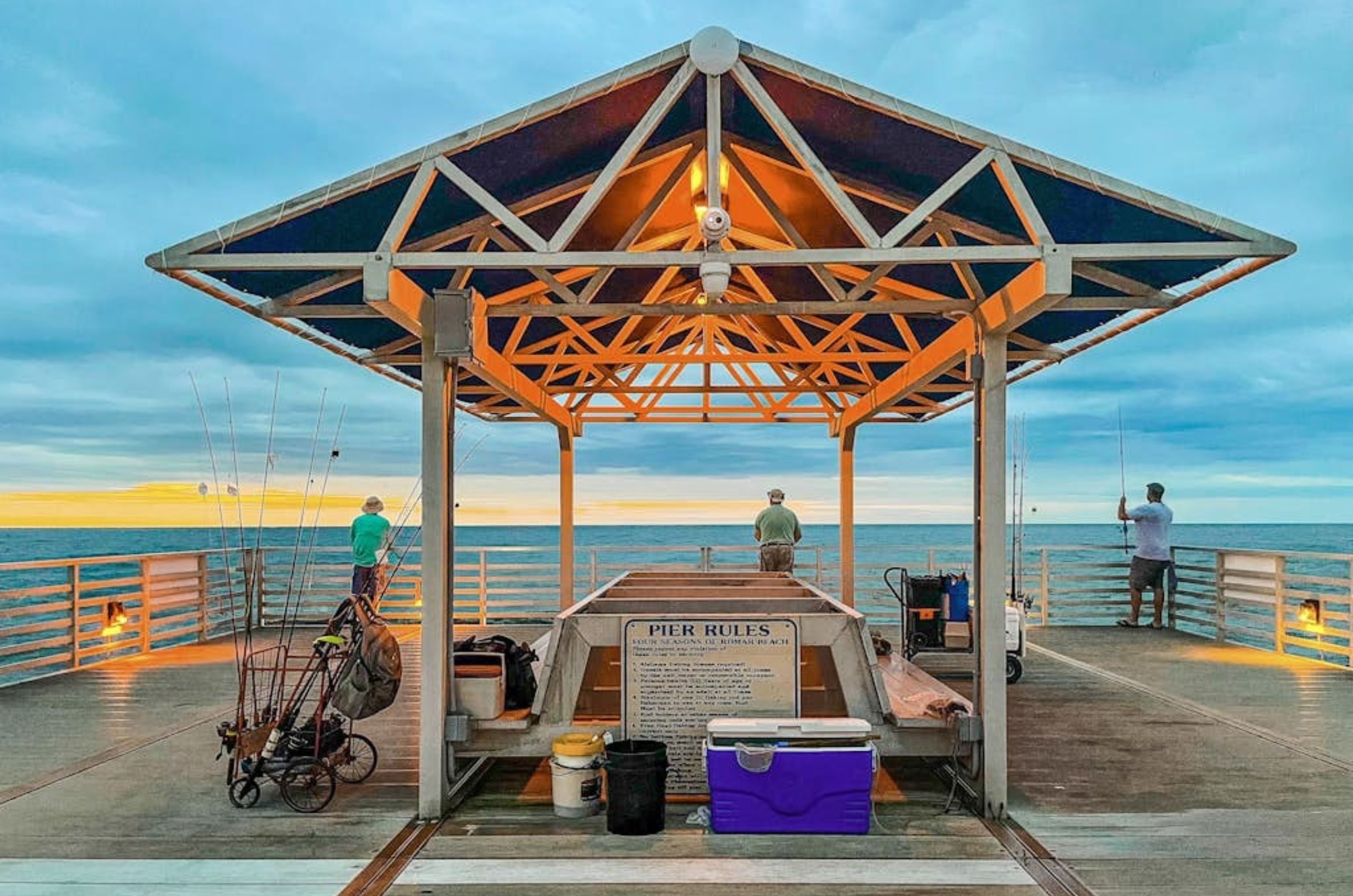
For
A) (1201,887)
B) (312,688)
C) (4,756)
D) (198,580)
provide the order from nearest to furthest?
(1201,887)
(4,756)
(312,688)
(198,580)

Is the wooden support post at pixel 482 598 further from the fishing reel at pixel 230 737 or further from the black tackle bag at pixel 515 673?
the fishing reel at pixel 230 737

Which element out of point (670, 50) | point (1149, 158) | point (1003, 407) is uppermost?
point (1149, 158)

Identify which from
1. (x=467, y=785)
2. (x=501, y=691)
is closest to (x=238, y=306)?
(x=501, y=691)

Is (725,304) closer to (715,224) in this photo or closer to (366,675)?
(715,224)

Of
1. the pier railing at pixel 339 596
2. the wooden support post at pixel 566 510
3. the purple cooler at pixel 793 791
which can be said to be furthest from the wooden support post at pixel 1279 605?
the purple cooler at pixel 793 791

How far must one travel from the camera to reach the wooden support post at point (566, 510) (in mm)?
10711

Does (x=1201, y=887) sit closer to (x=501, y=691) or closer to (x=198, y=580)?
(x=501, y=691)

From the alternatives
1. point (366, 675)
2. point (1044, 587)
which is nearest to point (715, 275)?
point (366, 675)

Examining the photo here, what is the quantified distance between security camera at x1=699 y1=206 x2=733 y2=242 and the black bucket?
7.43 feet

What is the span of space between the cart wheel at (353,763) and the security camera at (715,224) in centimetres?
294

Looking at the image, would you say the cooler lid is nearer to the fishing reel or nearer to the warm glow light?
the fishing reel

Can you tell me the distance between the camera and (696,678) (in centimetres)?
492

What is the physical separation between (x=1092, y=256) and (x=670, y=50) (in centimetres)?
198

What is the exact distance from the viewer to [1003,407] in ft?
16.1
